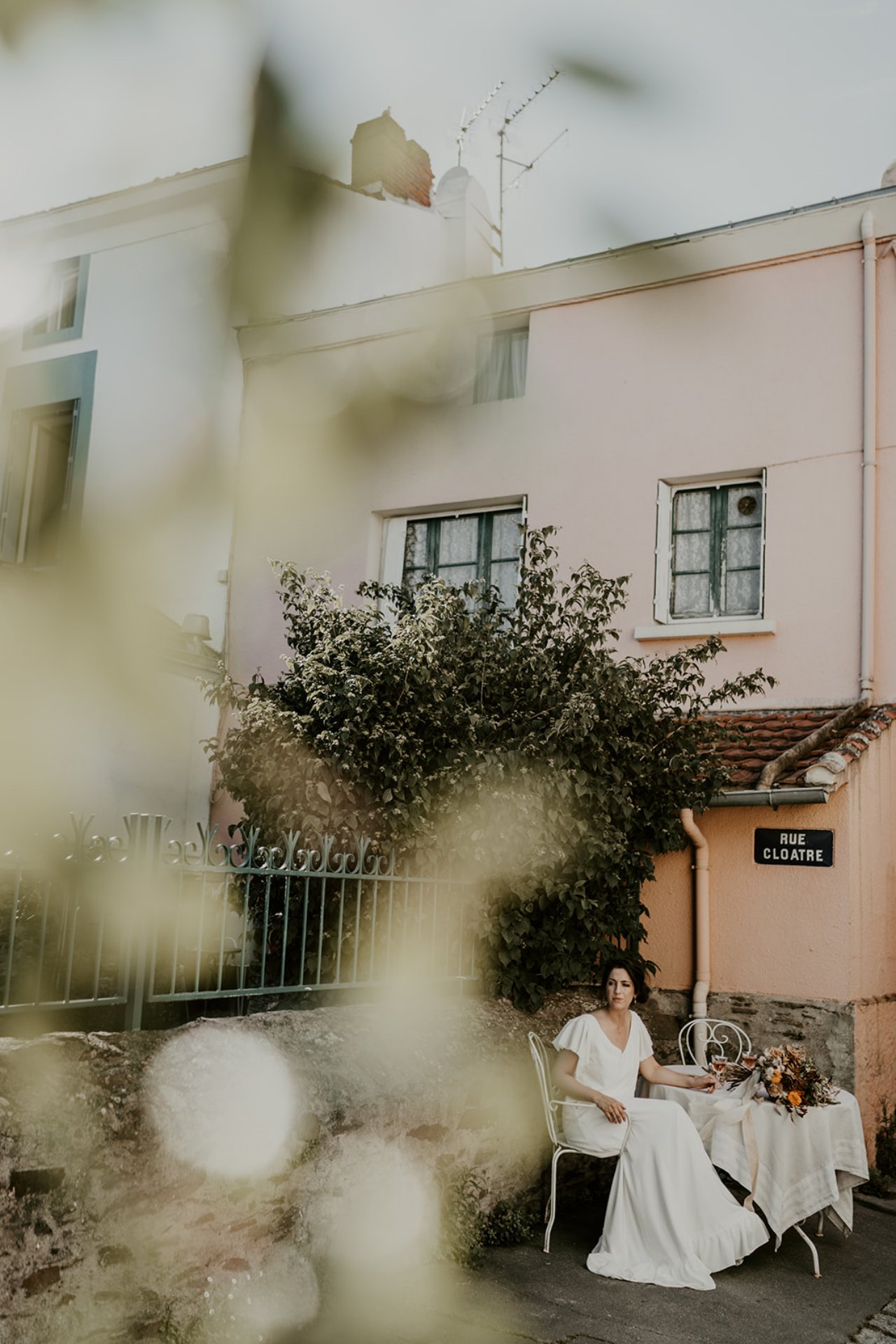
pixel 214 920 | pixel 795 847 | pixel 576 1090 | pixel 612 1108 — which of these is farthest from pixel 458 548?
pixel 214 920

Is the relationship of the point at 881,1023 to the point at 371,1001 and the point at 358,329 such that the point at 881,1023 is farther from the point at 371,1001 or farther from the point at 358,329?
the point at 358,329

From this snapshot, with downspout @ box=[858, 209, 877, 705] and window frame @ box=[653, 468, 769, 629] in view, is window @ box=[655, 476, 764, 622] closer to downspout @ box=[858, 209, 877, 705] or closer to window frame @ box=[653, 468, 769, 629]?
window frame @ box=[653, 468, 769, 629]

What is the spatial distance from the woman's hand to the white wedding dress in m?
0.06

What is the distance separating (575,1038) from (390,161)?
20.6ft

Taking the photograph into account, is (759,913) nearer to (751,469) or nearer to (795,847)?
(795,847)

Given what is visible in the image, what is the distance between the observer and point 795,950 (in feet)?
27.9

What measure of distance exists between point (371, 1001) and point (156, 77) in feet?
20.3

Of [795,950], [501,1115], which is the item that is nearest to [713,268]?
[501,1115]

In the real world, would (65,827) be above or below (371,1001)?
above

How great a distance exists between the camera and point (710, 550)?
10109 mm

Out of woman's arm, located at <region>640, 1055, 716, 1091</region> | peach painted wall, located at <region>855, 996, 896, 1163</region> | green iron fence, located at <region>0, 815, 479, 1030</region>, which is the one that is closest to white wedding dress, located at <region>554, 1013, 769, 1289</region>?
woman's arm, located at <region>640, 1055, 716, 1091</region>

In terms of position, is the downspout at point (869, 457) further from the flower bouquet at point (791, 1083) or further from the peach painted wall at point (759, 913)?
the flower bouquet at point (791, 1083)

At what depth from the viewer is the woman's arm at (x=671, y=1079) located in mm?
7074

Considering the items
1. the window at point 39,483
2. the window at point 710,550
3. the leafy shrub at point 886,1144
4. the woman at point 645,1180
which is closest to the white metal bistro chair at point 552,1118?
the woman at point 645,1180
